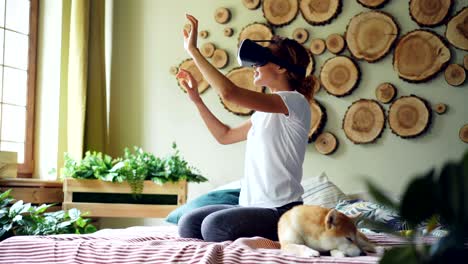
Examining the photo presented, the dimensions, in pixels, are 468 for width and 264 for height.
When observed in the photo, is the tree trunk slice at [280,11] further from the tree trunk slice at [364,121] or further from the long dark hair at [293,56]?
the long dark hair at [293,56]

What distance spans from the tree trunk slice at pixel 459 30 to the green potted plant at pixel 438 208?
8.90 ft

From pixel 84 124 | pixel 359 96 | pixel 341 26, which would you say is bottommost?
pixel 84 124

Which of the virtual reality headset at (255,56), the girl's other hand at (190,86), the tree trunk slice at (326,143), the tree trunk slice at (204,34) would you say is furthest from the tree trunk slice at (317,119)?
the virtual reality headset at (255,56)

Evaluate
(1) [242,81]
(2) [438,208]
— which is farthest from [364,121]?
(2) [438,208]

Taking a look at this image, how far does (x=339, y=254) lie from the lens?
1.29 m

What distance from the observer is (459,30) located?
2.95 metres

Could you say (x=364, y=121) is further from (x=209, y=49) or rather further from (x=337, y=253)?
(x=337, y=253)

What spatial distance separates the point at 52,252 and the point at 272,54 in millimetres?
975

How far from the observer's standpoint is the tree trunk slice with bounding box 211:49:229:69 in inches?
140

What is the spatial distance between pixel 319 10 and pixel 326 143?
2.64ft

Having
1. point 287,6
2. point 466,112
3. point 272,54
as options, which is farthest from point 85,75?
point 466,112

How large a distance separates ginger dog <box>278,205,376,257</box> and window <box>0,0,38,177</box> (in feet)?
8.51

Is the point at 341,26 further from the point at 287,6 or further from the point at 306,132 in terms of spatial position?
the point at 306,132

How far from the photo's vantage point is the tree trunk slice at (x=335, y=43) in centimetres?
323
